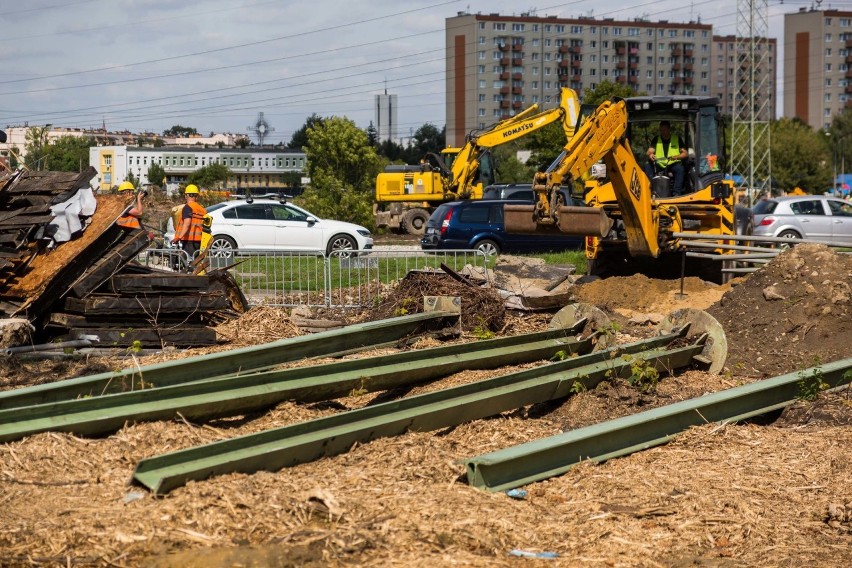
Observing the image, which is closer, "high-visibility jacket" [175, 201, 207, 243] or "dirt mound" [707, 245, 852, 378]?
"dirt mound" [707, 245, 852, 378]

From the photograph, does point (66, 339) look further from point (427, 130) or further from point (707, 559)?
point (427, 130)

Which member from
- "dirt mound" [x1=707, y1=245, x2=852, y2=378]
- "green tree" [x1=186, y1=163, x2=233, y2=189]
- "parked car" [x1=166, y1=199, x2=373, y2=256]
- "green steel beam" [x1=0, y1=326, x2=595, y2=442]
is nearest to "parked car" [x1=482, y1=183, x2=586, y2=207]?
"parked car" [x1=166, y1=199, x2=373, y2=256]

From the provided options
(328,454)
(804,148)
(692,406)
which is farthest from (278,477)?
(804,148)

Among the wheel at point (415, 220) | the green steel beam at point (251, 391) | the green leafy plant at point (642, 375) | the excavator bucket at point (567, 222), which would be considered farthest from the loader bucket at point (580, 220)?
the wheel at point (415, 220)

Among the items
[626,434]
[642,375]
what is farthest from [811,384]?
[626,434]

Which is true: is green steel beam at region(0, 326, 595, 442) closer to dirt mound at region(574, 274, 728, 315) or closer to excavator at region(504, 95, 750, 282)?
excavator at region(504, 95, 750, 282)

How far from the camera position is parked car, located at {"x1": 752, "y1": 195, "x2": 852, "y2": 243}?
31469 millimetres

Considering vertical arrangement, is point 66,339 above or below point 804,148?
below

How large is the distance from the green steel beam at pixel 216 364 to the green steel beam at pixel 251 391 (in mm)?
555

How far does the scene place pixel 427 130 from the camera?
134m

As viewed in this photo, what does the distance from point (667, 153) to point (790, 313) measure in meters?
5.42

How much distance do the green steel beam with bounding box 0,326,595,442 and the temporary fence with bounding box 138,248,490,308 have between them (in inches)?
253

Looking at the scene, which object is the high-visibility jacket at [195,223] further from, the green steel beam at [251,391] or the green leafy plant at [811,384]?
the green leafy plant at [811,384]

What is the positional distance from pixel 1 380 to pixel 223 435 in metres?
3.81
